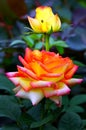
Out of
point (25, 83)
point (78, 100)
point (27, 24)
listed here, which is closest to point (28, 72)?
point (25, 83)

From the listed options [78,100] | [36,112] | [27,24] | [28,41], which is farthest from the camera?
[27,24]

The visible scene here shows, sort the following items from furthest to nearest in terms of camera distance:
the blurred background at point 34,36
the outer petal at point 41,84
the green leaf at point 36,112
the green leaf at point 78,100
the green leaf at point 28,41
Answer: the blurred background at point 34,36 → the green leaf at point 28,41 → the green leaf at point 78,100 → the green leaf at point 36,112 → the outer petal at point 41,84

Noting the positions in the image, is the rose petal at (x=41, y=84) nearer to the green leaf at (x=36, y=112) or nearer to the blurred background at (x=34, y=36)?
the green leaf at (x=36, y=112)

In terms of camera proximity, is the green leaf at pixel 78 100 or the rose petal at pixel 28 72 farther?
the green leaf at pixel 78 100

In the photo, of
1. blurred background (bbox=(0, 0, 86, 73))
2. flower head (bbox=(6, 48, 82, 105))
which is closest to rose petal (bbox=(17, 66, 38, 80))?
flower head (bbox=(6, 48, 82, 105))

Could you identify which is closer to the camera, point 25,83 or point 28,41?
point 25,83

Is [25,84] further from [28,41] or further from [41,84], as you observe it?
[28,41]

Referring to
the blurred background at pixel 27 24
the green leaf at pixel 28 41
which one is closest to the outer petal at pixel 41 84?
the green leaf at pixel 28 41

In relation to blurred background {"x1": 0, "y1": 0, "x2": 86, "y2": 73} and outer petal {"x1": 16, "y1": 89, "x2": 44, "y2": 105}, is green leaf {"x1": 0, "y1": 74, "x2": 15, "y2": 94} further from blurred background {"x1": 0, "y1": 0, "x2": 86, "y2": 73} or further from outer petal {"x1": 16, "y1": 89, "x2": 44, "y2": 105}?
blurred background {"x1": 0, "y1": 0, "x2": 86, "y2": 73}
